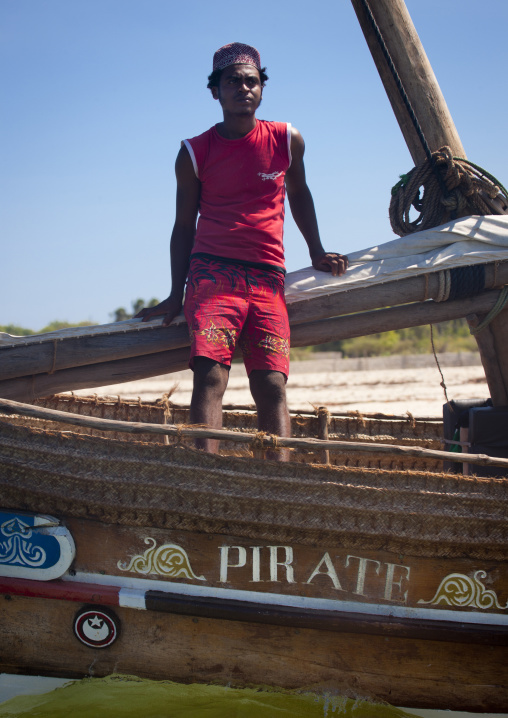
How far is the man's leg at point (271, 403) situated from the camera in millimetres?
2445

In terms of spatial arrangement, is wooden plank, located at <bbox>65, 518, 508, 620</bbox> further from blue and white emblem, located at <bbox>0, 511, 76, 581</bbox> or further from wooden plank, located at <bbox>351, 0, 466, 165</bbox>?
wooden plank, located at <bbox>351, 0, 466, 165</bbox>

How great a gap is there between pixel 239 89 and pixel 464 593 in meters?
2.12

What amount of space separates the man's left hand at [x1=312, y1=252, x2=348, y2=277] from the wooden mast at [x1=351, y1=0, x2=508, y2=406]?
70 cm

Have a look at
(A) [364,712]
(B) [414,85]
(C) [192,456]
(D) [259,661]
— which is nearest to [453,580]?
(A) [364,712]

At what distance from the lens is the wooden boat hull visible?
6.40 feet

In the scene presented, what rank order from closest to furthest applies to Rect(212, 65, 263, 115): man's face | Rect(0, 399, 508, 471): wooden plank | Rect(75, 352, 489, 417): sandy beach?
Rect(0, 399, 508, 471): wooden plank → Rect(212, 65, 263, 115): man's face → Rect(75, 352, 489, 417): sandy beach

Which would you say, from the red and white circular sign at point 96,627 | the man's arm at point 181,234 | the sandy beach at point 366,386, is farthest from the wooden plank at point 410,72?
the sandy beach at point 366,386

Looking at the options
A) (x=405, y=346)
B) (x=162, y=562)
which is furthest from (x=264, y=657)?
(x=405, y=346)

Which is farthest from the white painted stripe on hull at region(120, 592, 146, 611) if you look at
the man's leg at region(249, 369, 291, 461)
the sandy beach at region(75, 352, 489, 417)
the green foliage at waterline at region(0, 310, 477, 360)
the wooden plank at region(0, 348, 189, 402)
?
the green foliage at waterline at region(0, 310, 477, 360)

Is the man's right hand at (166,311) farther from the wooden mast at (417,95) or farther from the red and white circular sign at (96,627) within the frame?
the wooden mast at (417,95)

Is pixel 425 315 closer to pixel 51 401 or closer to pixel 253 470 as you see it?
pixel 253 470

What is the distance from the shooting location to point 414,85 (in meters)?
2.89

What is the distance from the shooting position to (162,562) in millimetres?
2014

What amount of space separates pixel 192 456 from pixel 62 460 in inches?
16.6
